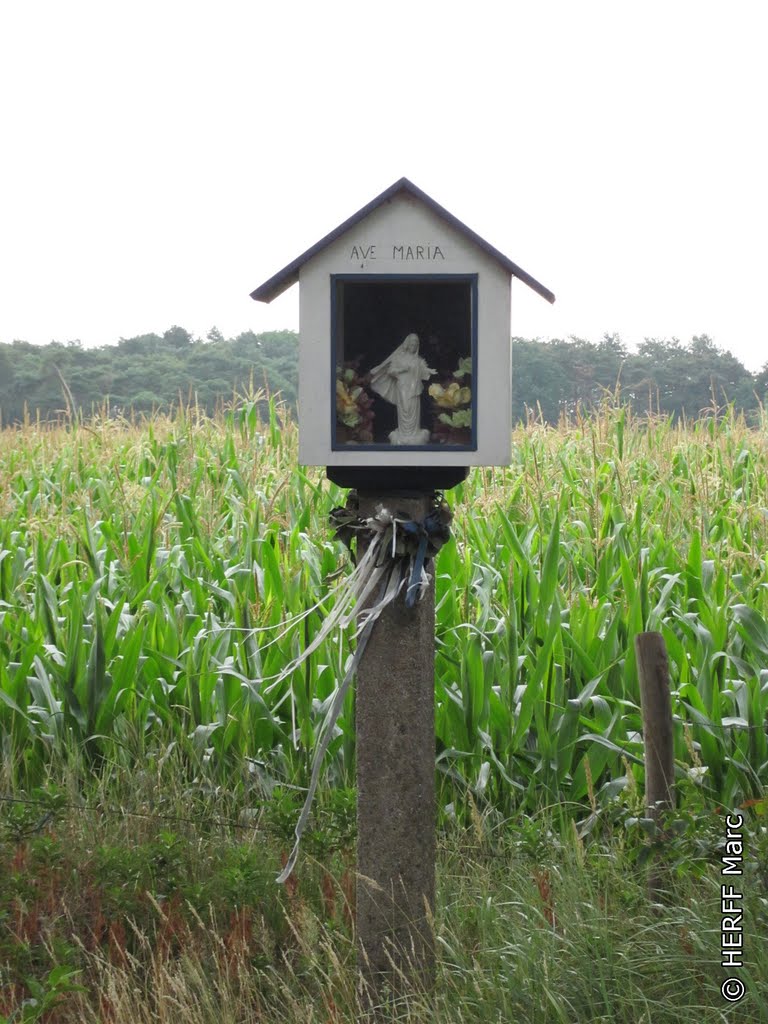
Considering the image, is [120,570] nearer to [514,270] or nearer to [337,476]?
[337,476]

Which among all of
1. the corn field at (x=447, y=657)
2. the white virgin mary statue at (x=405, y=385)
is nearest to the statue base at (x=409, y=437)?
the white virgin mary statue at (x=405, y=385)

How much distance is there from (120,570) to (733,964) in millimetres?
3849

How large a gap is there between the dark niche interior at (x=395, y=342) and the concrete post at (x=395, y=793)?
0.47m

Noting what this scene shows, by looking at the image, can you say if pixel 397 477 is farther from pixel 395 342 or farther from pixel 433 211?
pixel 433 211

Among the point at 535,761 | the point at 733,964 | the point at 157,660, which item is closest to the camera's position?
the point at 733,964

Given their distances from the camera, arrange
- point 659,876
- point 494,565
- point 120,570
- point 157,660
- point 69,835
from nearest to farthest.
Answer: point 659,876 < point 69,835 < point 157,660 < point 494,565 < point 120,570

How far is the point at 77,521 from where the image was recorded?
19.2 ft

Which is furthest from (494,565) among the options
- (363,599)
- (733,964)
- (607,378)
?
(607,378)

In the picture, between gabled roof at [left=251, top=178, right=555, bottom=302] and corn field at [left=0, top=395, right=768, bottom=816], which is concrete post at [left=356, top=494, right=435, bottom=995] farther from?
gabled roof at [left=251, top=178, right=555, bottom=302]

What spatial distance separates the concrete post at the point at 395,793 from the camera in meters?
2.84

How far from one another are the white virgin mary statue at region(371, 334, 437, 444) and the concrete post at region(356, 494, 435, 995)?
1.37 feet

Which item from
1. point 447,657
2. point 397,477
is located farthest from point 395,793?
point 447,657

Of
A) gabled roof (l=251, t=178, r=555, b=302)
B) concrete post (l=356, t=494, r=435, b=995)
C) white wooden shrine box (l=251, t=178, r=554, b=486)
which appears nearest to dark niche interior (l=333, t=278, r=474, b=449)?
white wooden shrine box (l=251, t=178, r=554, b=486)

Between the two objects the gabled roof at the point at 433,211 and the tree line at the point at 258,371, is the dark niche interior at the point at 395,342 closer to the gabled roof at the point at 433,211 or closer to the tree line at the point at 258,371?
the gabled roof at the point at 433,211
